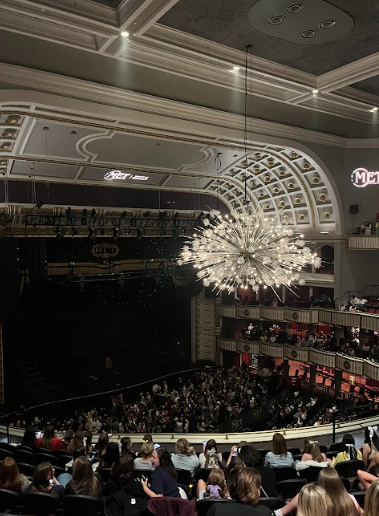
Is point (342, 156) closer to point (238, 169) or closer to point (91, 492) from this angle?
point (238, 169)

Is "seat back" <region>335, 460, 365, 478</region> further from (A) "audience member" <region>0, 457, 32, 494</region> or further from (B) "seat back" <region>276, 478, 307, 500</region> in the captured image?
(A) "audience member" <region>0, 457, 32, 494</region>

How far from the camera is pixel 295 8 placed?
7797mm

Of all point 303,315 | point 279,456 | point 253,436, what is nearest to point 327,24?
point 279,456

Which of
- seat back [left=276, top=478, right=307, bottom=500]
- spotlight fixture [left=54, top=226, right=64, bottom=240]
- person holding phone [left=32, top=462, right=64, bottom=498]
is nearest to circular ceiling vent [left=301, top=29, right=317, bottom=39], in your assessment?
seat back [left=276, top=478, right=307, bottom=500]

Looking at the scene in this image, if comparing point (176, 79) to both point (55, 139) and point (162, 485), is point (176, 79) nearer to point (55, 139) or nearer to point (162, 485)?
point (55, 139)

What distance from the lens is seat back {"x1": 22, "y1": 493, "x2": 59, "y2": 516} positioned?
14.9 ft

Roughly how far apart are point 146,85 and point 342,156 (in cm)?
962

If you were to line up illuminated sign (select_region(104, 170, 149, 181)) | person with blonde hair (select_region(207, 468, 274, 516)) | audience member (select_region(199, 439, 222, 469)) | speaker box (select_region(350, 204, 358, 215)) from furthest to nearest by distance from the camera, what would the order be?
illuminated sign (select_region(104, 170, 149, 181)) → speaker box (select_region(350, 204, 358, 215)) → audience member (select_region(199, 439, 222, 469)) → person with blonde hair (select_region(207, 468, 274, 516))

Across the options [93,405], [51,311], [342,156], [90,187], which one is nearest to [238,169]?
[342,156]

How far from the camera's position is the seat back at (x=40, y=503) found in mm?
4551

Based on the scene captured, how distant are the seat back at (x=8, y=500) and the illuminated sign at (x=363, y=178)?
52.8 feet

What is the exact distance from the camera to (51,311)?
2041 cm

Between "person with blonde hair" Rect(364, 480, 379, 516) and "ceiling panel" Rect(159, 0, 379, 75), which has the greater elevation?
"ceiling panel" Rect(159, 0, 379, 75)

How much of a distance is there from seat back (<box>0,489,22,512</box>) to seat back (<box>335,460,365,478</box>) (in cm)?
400
